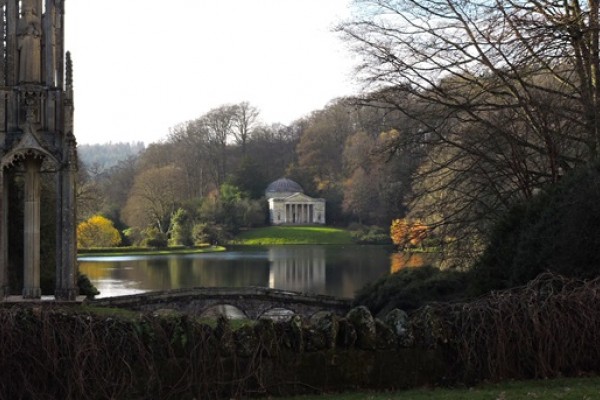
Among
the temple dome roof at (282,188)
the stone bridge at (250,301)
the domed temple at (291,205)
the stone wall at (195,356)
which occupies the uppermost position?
the temple dome roof at (282,188)

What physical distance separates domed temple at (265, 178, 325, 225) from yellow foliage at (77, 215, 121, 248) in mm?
27769

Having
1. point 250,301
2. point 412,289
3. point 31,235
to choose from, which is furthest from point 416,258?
point 31,235

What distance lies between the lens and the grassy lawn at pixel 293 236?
72.4 meters

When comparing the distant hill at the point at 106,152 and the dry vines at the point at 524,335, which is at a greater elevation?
the distant hill at the point at 106,152

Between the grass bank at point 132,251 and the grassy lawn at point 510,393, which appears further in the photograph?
the grass bank at point 132,251

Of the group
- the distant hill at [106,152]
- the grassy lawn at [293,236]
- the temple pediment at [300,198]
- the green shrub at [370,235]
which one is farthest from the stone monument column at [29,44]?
the distant hill at [106,152]

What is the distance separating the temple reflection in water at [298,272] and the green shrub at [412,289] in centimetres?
1326

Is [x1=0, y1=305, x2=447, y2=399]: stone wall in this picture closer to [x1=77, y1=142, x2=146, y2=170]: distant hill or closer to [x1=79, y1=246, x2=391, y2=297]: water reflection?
[x1=79, y1=246, x2=391, y2=297]: water reflection

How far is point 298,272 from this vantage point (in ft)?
137

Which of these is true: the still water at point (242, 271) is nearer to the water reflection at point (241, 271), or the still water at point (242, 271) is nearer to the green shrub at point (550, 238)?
the water reflection at point (241, 271)

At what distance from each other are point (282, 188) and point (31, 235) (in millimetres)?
72150

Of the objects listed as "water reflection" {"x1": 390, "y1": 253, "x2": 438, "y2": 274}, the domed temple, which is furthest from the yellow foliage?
"water reflection" {"x1": 390, "y1": 253, "x2": 438, "y2": 274}

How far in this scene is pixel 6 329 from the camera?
612cm

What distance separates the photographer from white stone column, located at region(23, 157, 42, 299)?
14211 mm
